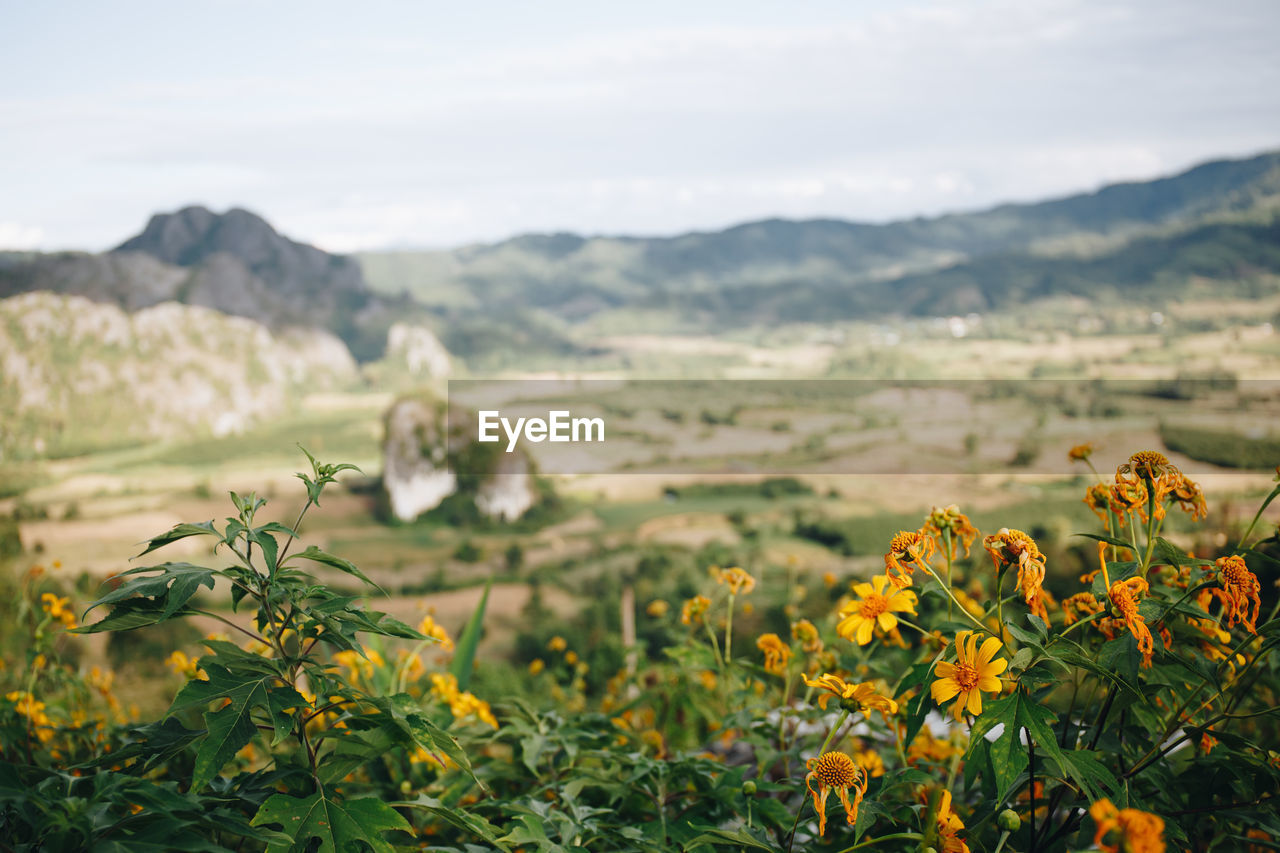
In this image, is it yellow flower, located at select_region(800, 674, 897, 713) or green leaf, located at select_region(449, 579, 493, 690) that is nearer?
yellow flower, located at select_region(800, 674, 897, 713)

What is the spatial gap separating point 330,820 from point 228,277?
13750mm

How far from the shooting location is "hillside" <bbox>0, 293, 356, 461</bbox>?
9945 millimetres

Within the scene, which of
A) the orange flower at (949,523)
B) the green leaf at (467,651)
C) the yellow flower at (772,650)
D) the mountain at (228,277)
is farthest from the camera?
the mountain at (228,277)

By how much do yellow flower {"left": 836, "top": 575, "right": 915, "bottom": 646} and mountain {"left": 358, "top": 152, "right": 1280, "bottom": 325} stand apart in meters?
14.3

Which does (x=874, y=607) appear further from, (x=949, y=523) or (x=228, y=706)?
(x=228, y=706)

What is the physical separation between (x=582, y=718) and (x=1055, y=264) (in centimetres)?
2055

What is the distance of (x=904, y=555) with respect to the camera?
90 cm

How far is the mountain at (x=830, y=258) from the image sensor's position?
53.1ft

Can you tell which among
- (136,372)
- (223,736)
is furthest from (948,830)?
(136,372)

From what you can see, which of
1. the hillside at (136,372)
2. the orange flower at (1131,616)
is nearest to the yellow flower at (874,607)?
the orange flower at (1131,616)

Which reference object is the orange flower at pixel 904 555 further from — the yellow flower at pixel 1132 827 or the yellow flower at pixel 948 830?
the yellow flower at pixel 1132 827

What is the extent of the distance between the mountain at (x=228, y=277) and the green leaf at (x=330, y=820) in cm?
1244

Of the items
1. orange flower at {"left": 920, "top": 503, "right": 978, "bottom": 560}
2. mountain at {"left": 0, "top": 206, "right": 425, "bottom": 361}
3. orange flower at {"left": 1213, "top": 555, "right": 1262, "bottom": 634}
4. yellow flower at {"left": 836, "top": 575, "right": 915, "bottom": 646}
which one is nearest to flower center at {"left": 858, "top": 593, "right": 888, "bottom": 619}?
yellow flower at {"left": 836, "top": 575, "right": 915, "bottom": 646}

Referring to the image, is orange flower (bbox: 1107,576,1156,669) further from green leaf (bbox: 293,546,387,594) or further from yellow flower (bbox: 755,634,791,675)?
green leaf (bbox: 293,546,387,594)
